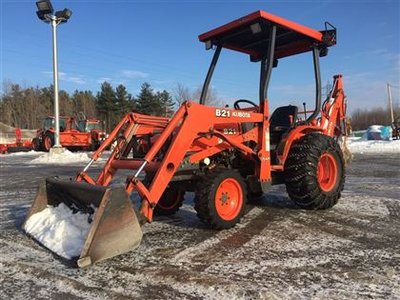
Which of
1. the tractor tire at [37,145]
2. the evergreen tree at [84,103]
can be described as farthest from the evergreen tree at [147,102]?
the tractor tire at [37,145]

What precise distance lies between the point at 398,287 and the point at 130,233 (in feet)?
7.84

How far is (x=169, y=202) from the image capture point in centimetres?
636

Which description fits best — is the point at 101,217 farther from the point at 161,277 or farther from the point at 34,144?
the point at 34,144

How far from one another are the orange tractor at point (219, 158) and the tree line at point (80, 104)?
160 ft

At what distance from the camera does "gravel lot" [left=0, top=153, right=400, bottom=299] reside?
3.53m

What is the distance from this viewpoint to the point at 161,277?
384 centimetres

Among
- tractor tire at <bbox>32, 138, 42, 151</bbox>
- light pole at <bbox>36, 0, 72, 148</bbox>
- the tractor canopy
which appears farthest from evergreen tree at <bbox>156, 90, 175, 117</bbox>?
the tractor canopy

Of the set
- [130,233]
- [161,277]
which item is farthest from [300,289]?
[130,233]

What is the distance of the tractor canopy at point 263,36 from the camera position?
610 cm

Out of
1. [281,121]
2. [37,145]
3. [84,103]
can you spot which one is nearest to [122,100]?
[84,103]

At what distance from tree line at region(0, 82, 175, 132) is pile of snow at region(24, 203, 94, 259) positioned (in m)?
50.1

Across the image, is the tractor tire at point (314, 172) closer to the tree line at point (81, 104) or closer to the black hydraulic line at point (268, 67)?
the black hydraulic line at point (268, 67)

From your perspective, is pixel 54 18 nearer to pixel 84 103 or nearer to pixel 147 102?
pixel 147 102

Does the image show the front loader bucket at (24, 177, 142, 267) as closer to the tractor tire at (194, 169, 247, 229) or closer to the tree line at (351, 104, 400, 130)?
the tractor tire at (194, 169, 247, 229)
